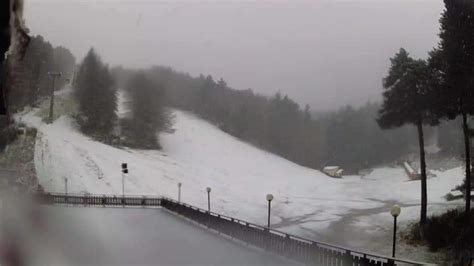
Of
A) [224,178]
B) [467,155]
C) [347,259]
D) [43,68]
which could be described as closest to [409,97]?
[467,155]

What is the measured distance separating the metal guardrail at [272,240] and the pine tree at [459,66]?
2.48 metres

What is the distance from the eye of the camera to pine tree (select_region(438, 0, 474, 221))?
8.81 meters

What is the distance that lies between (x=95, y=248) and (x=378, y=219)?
6.79m

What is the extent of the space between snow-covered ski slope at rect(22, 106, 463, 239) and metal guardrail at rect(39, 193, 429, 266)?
1.62ft

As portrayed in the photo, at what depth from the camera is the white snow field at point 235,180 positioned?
33.2 feet

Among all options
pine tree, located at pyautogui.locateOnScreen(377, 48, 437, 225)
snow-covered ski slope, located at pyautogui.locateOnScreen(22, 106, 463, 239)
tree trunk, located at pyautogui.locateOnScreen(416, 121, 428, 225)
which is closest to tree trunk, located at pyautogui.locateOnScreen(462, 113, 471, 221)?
snow-covered ski slope, located at pyautogui.locateOnScreen(22, 106, 463, 239)

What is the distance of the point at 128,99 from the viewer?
1468cm

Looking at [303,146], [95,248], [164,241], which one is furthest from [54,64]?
[303,146]

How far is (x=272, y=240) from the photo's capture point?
11578mm

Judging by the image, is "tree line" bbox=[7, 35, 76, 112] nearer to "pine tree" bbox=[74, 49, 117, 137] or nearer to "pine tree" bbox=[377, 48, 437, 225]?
"pine tree" bbox=[74, 49, 117, 137]

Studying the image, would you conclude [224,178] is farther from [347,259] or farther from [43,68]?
[43,68]

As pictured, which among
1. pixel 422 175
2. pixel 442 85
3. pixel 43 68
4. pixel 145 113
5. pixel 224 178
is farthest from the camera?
pixel 145 113

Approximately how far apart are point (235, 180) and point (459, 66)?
27.4ft

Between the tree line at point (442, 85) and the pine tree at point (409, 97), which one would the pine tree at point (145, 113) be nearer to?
the pine tree at point (409, 97)
